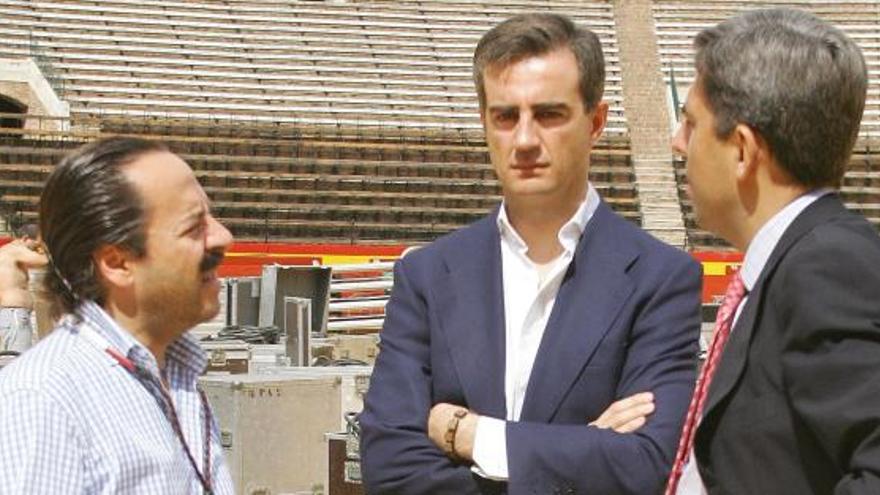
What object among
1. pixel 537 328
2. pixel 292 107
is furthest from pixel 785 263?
pixel 292 107

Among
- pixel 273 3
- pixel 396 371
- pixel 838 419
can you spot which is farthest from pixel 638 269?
pixel 273 3

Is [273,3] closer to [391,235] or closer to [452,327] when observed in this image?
[391,235]

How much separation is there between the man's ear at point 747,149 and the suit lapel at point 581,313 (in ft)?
Result: 2.03

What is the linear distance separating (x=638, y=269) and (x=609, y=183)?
20.9 m

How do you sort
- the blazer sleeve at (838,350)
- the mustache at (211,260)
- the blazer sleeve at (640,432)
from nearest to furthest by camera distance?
the blazer sleeve at (838,350)
the mustache at (211,260)
the blazer sleeve at (640,432)

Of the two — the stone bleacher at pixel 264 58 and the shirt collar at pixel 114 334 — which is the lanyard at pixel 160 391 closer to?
the shirt collar at pixel 114 334

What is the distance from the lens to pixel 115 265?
2.30 meters

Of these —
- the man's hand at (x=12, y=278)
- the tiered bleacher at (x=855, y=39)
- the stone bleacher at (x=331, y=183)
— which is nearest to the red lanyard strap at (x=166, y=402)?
the man's hand at (x=12, y=278)

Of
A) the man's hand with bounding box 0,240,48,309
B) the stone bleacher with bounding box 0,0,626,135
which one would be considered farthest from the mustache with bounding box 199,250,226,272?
the stone bleacher with bounding box 0,0,626,135

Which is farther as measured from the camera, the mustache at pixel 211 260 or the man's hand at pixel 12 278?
the man's hand at pixel 12 278

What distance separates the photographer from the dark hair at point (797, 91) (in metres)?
2.12

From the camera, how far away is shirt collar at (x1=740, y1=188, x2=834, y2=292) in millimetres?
2154

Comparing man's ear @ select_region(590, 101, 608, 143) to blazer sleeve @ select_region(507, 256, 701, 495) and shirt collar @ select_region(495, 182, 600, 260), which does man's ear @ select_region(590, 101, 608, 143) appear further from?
blazer sleeve @ select_region(507, 256, 701, 495)

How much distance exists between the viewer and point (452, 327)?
2809mm
